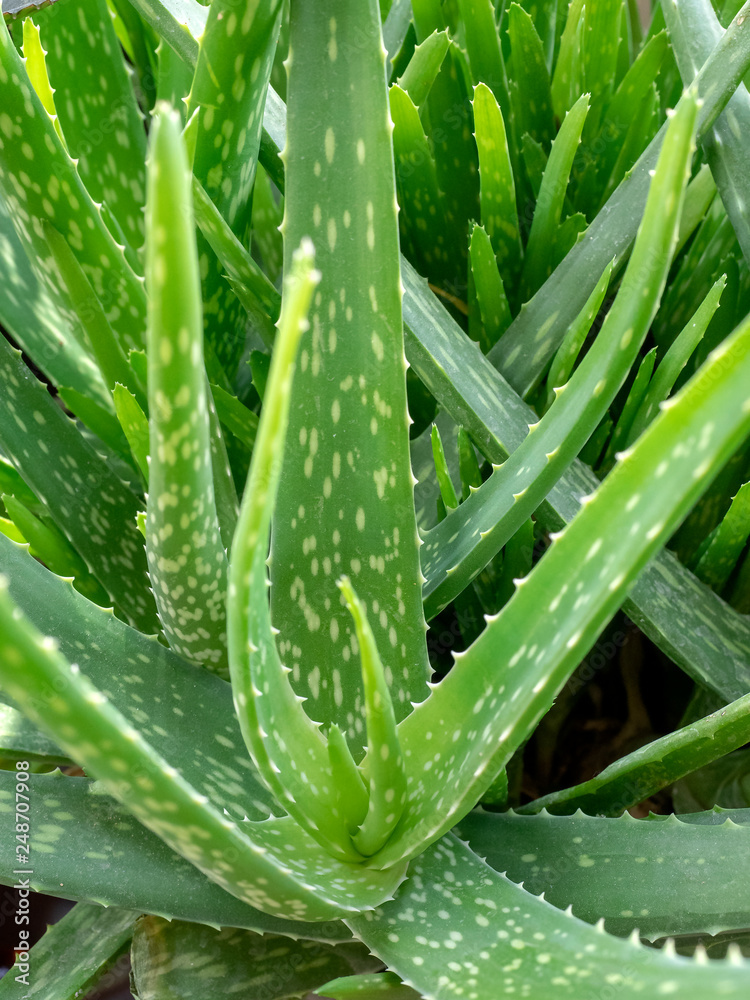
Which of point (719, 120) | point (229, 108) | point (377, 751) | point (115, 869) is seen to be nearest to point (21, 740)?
point (115, 869)

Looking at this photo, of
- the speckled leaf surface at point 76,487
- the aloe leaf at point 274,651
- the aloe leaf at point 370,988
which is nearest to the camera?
the aloe leaf at point 274,651

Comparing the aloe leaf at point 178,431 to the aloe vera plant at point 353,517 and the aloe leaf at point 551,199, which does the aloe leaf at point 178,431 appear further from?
the aloe leaf at point 551,199

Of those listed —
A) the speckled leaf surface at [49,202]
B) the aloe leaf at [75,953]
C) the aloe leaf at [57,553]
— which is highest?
the speckled leaf surface at [49,202]

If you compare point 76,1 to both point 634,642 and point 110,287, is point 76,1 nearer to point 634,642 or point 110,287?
point 110,287

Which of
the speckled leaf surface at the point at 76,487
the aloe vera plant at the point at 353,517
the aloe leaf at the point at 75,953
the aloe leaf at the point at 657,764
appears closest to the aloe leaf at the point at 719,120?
the aloe vera plant at the point at 353,517

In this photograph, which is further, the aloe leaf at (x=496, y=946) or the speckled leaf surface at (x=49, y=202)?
the speckled leaf surface at (x=49, y=202)

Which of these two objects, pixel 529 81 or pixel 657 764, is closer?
pixel 657 764

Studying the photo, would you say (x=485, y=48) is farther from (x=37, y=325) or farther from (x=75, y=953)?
(x=75, y=953)
